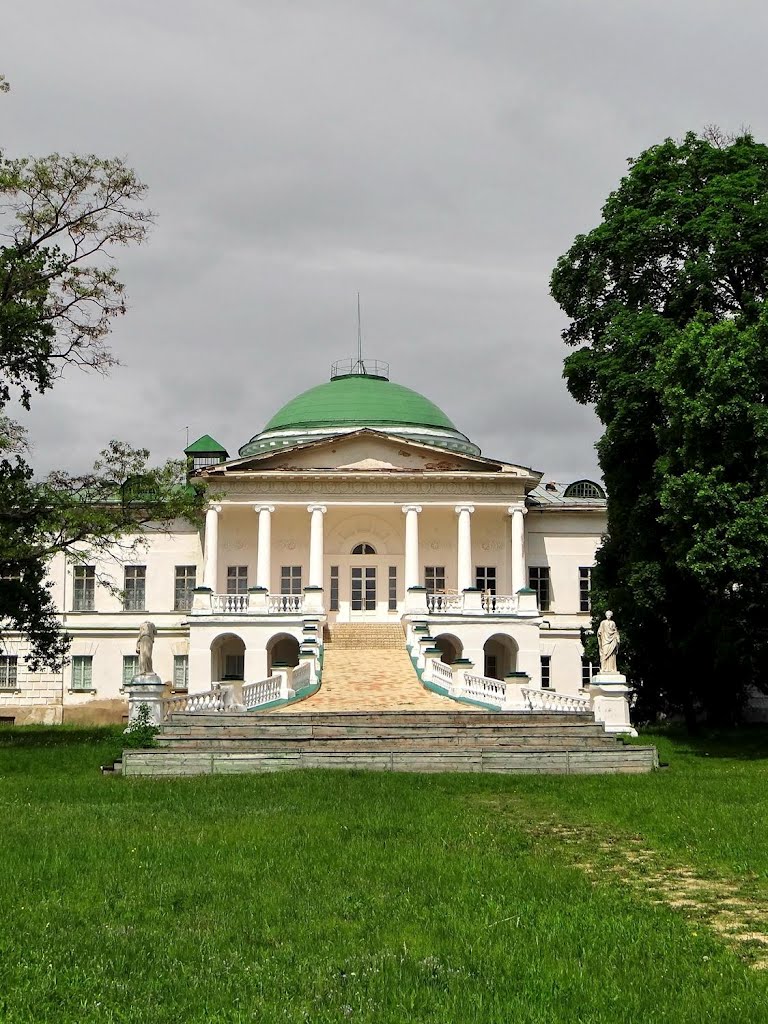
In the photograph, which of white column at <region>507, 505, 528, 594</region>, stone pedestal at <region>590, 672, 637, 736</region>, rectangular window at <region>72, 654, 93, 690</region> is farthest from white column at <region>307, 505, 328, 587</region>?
stone pedestal at <region>590, 672, 637, 736</region>

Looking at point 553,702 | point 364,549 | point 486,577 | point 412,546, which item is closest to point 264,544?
point 364,549

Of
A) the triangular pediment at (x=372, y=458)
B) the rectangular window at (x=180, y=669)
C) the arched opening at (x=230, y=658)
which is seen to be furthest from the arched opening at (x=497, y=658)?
the rectangular window at (x=180, y=669)

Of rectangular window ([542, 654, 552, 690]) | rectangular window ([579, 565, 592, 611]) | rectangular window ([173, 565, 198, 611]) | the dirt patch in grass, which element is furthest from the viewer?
rectangular window ([579, 565, 592, 611])

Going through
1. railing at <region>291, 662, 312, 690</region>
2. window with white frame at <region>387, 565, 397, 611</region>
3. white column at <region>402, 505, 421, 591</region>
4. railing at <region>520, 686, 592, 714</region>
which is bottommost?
railing at <region>520, 686, 592, 714</region>

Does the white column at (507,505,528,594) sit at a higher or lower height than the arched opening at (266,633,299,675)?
higher

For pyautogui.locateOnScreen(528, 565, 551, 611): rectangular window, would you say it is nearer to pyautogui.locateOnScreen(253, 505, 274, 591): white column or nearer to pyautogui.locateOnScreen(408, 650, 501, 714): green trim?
pyautogui.locateOnScreen(253, 505, 274, 591): white column

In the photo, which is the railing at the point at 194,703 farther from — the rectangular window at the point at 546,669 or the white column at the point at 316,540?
the rectangular window at the point at 546,669

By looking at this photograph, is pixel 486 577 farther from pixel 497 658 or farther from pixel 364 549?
pixel 364 549

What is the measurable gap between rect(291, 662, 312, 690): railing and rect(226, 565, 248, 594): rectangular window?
14796 mm

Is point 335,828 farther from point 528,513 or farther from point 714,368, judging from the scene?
point 528,513

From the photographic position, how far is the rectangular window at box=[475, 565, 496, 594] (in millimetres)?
46562

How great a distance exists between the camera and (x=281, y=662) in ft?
142

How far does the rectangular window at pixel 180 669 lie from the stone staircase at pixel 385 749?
23.3m

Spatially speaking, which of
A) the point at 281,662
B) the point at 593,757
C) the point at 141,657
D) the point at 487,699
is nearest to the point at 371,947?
the point at 593,757
